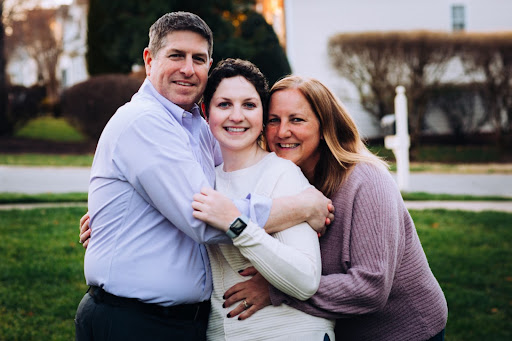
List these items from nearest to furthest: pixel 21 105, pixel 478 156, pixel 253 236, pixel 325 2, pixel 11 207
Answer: pixel 253 236
pixel 11 207
pixel 478 156
pixel 21 105
pixel 325 2

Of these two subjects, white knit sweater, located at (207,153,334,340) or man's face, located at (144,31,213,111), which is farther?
man's face, located at (144,31,213,111)

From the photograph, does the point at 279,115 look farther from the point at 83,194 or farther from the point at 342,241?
the point at 83,194

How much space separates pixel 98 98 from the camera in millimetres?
16484

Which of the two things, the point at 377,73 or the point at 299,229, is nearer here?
the point at 299,229

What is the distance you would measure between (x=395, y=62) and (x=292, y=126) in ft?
52.6

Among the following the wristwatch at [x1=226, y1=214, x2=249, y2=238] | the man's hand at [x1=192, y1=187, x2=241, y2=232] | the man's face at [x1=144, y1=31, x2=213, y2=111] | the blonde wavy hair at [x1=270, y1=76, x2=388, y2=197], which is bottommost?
the wristwatch at [x1=226, y1=214, x2=249, y2=238]

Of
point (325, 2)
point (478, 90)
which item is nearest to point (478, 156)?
point (478, 90)

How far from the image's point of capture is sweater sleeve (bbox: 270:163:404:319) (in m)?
2.49

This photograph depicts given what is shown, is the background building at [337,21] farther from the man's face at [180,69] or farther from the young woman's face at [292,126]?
the man's face at [180,69]

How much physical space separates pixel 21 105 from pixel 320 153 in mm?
18800

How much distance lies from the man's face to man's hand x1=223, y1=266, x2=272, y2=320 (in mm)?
988

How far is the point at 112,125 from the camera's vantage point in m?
2.53

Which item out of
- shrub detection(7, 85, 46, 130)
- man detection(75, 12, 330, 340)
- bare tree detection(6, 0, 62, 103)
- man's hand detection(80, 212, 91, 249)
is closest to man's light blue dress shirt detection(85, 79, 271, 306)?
man detection(75, 12, 330, 340)

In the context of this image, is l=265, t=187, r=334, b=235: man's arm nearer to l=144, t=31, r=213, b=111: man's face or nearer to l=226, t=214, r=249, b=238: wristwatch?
l=226, t=214, r=249, b=238: wristwatch
